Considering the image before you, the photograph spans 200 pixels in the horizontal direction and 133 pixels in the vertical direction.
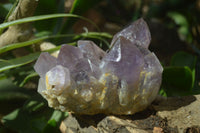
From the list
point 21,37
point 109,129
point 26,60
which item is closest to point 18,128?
point 26,60

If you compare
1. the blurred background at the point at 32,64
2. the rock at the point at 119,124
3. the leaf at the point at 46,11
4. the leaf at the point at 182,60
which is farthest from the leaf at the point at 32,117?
the leaf at the point at 182,60

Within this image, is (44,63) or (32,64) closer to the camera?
(44,63)

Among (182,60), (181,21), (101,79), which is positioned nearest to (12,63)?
(101,79)

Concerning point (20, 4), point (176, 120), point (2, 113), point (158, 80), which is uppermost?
point (20, 4)

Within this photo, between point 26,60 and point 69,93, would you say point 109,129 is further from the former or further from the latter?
point 26,60

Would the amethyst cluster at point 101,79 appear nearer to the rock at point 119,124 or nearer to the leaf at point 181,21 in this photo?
the rock at point 119,124

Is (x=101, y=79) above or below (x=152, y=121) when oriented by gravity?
above

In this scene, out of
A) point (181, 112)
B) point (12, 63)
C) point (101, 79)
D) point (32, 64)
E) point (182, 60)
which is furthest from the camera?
point (182, 60)

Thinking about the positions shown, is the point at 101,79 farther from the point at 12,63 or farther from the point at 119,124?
the point at 12,63

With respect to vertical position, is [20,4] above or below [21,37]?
above
